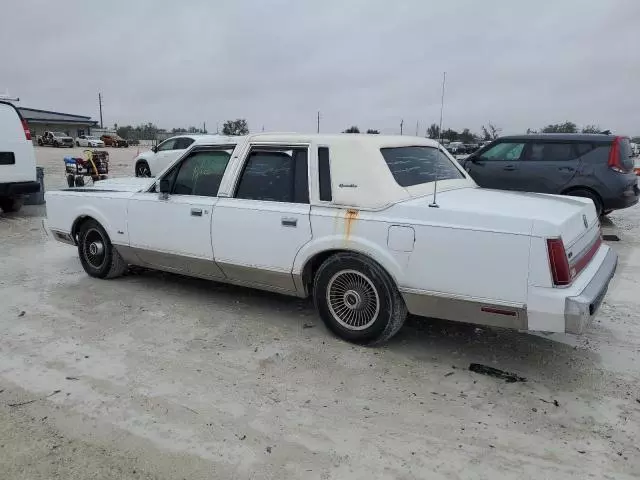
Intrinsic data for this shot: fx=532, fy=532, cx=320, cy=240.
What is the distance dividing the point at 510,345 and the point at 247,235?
2.30 meters

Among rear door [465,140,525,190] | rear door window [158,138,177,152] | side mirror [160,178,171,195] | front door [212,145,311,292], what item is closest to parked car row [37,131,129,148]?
rear door window [158,138,177,152]

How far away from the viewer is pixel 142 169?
54.4 feet

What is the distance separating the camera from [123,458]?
273 centimetres

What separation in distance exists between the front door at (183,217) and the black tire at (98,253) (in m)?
0.50

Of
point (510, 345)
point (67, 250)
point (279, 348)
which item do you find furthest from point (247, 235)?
point (67, 250)

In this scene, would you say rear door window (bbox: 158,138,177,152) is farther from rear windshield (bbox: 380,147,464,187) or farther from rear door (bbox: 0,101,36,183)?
rear windshield (bbox: 380,147,464,187)

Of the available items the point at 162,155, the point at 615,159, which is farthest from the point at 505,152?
the point at 162,155

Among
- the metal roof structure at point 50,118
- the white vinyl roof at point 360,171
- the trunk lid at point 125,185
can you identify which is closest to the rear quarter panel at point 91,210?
the trunk lid at point 125,185

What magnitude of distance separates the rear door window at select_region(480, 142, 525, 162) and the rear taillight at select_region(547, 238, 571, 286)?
674 centimetres

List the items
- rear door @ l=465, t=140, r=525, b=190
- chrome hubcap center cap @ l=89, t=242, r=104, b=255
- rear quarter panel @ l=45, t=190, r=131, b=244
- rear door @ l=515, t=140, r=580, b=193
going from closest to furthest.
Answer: rear quarter panel @ l=45, t=190, r=131, b=244
chrome hubcap center cap @ l=89, t=242, r=104, b=255
rear door @ l=515, t=140, r=580, b=193
rear door @ l=465, t=140, r=525, b=190

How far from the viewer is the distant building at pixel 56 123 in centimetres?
5731

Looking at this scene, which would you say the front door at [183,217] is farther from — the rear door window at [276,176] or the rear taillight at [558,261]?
the rear taillight at [558,261]

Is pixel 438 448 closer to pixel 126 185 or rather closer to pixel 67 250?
pixel 126 185

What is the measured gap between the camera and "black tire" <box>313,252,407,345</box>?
3889 mm
